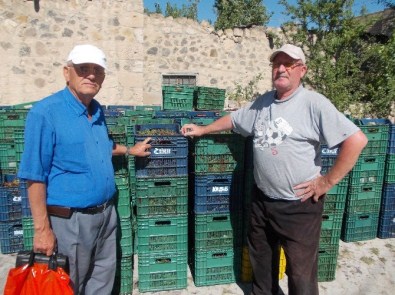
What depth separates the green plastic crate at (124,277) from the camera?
3.51 m

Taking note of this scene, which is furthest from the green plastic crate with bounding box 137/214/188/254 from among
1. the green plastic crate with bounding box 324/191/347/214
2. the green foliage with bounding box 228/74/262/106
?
the green foliage with bounding box 228/74/262/106

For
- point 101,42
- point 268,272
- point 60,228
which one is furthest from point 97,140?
point 101,42

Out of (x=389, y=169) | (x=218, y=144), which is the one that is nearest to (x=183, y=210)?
(x=218, y=144)

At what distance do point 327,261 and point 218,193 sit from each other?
1.57 m

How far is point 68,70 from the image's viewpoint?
246 cm

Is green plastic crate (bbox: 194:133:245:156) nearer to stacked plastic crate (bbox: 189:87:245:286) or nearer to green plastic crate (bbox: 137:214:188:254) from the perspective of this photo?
stacked plastic crate (bbox: 189:87:245:286)

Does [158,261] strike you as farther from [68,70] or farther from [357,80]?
[357,80]

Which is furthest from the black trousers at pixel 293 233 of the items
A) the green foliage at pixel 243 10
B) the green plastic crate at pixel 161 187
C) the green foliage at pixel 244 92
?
the green foliage at pixel 243 10

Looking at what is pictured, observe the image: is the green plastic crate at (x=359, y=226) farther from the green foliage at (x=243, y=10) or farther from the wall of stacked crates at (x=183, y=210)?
the green foliage at (x=243, y=10)

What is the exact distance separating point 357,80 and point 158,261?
368 inches

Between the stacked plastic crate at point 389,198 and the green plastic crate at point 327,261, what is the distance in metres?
1.45

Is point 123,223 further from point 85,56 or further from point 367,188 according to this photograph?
point 367,188

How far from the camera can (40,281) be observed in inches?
89.7

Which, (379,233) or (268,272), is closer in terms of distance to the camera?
(268,272)
